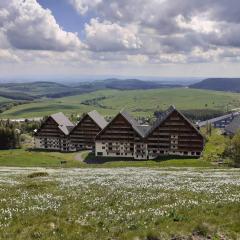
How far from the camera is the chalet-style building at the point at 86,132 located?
167 metres

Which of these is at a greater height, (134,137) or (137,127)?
(137,127)

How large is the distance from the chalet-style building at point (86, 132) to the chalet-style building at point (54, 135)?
3.96 meters

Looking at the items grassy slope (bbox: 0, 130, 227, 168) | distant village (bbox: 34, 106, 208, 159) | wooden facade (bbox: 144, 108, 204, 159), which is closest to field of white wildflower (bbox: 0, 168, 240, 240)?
grassy slope (bbox: 0, 130, 227, 168)

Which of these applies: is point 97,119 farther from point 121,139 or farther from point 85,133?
point 121,139

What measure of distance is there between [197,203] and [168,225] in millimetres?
5043

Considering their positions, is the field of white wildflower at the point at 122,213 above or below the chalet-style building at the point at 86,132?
above

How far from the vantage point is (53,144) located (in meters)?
179

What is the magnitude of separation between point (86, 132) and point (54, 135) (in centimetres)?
1679

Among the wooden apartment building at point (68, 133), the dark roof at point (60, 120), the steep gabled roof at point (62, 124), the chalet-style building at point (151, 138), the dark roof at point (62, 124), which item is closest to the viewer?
the chalet-style building at point (151, 138)

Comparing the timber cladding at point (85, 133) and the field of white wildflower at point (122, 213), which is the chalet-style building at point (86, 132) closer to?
the timber cladding at point (85, 133)

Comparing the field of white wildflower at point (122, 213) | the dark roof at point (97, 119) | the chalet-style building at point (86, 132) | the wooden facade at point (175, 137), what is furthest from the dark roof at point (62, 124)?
the field of white wildflower at point (122, 213)

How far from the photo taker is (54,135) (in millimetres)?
176375

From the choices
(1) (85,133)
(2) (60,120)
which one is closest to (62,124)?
(2) (60,120)

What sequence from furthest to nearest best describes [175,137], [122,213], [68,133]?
1. [68,133]
2. [175,137]
3. [122,213]
